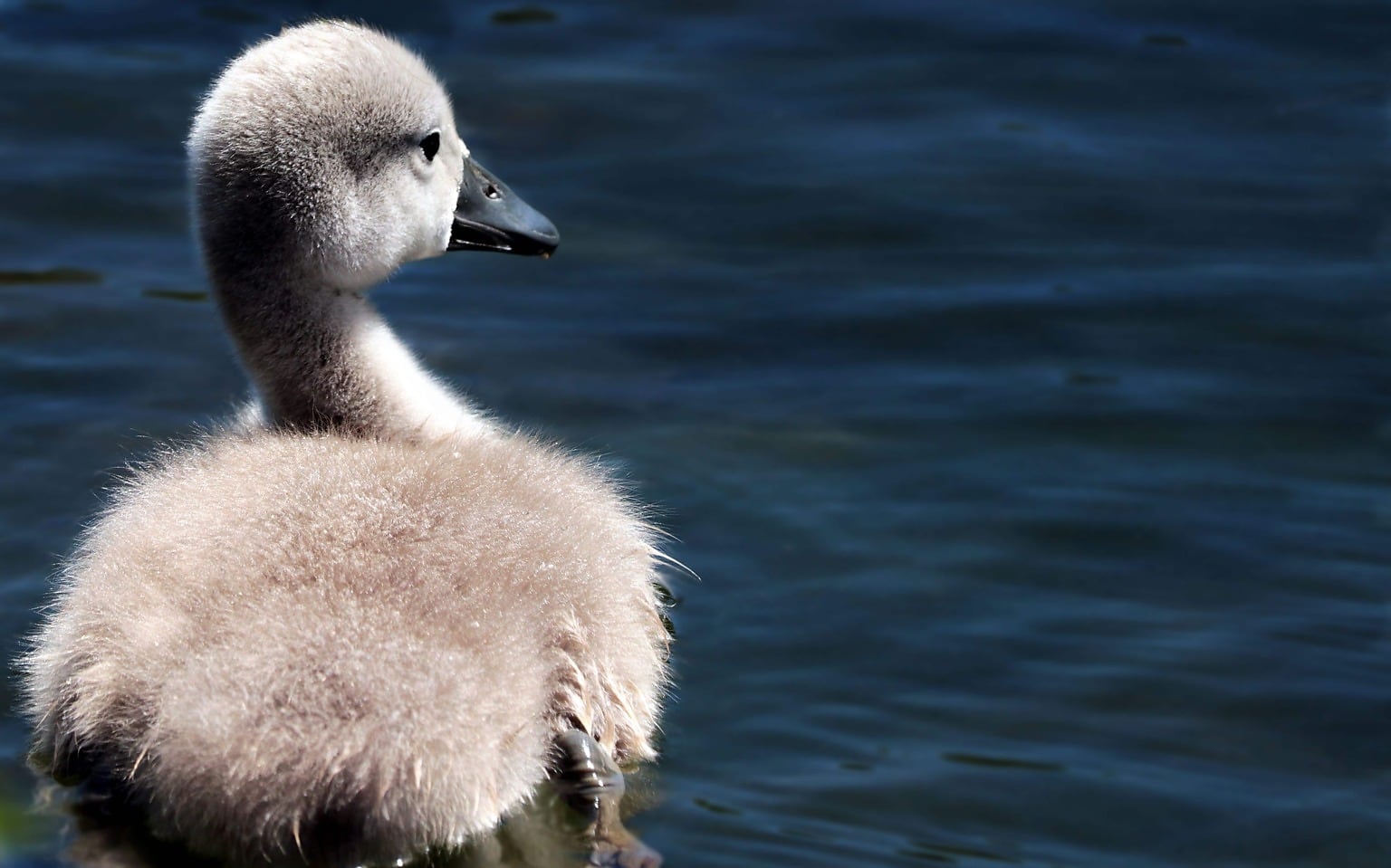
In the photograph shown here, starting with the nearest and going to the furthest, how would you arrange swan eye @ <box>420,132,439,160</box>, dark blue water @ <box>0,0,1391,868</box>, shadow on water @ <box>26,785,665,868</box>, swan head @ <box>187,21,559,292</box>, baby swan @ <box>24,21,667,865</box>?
baby swan @ <box>24,21,667,865</box>, shadow on water @ <box>26,785,665,868</box>, dark blue water @ <box>0,0,1391,868</box>, swan head @ <box>187,21,559,292</box>, swan eye @ <box>420,132,439,160</box>

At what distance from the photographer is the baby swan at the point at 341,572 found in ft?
11.7

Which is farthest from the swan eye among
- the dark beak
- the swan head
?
the dark beak

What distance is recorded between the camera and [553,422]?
6.15 meters

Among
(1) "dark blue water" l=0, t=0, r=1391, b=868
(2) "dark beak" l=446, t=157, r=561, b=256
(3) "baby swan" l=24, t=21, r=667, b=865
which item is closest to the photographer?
(3) "baby swan" l=24, t=21, r=667, b=865

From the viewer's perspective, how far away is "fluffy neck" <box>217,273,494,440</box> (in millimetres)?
4691

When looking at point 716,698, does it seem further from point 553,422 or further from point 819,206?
point 819,206

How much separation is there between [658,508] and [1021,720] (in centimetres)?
137

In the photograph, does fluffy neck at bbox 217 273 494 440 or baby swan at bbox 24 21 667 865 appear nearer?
baby swan at bbox 24 21 667 865

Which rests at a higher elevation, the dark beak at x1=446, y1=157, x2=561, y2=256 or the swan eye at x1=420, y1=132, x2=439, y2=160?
the swan eye at x1=420, y1=132, x2=439, y2=160

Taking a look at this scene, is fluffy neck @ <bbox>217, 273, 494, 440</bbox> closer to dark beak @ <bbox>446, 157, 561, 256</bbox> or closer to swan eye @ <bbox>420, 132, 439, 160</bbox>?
swan eye @ <bbox>420, 132, 439, 160</bbox>

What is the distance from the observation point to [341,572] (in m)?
3.80

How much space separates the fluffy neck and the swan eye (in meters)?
0.48

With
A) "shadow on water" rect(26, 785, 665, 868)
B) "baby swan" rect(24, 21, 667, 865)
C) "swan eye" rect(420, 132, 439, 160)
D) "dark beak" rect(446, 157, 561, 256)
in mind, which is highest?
"swan eye" rect(420, 132, 439, 160)

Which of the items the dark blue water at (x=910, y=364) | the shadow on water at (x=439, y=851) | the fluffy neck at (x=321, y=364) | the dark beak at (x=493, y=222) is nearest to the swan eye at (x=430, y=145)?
the dark beak at (x=493, y=222)
